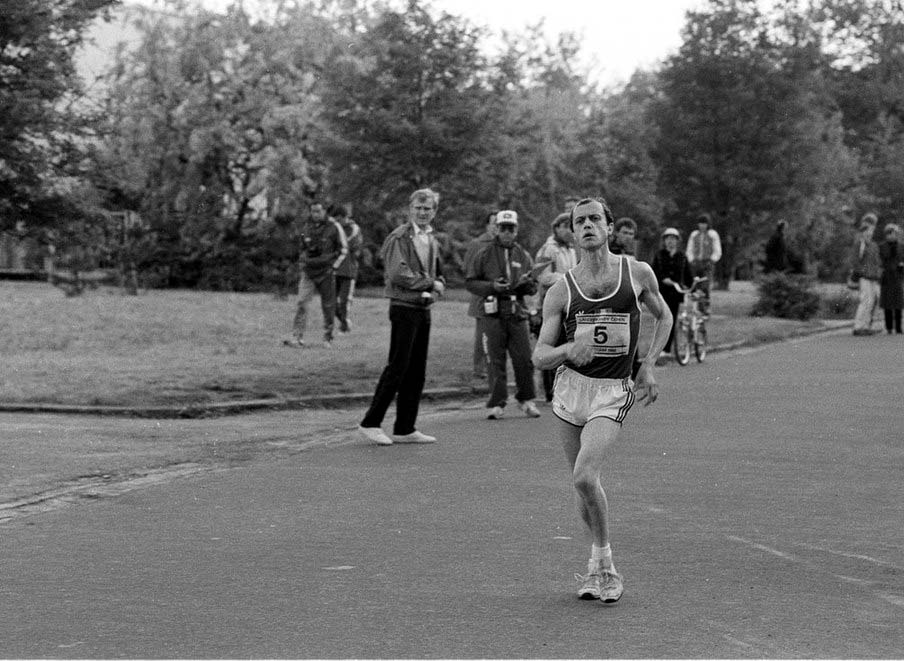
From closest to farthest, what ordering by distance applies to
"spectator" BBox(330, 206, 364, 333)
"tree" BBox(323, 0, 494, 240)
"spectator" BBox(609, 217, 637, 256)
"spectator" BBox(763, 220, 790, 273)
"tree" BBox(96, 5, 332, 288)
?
1. "spectator" BBox(609, 217, 637, 256)
2. "spectator" BBox(330, 206, 364, 333)
3. "spectator" BBox(763, 220, 790, 273)
4. "tree" BBox(323, 0, 494, 240)
5. "tree" BBox(96, 5, 332, 288)

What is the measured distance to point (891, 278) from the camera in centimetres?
2903

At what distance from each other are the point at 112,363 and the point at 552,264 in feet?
18.3

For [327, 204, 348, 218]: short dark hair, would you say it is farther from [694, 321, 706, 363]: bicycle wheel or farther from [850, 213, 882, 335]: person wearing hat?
[850, 213, 882, 335]: person wearing hat

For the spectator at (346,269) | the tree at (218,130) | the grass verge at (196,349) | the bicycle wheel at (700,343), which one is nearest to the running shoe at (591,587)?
the grass verge at (196,349)

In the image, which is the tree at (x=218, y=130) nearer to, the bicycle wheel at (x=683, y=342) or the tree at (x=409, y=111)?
the tree at (x=409, y=111)

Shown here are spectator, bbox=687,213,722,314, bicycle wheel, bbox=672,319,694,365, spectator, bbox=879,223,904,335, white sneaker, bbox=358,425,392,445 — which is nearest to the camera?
white sneaker, bbox=358,425,392,445

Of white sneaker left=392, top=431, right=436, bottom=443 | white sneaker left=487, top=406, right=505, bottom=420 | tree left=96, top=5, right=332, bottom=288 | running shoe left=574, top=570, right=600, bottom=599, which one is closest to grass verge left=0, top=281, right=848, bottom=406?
Result: white sneaker left=487, top=406, right=505, bottom=420

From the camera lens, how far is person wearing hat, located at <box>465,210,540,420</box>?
1486cm

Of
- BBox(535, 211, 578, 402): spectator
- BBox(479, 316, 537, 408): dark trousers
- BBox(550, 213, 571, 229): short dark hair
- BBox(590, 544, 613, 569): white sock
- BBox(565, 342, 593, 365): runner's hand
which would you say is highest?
BBox(550, 213, 571, 229): short dark hair

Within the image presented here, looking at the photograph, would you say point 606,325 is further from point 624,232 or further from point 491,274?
point 624,232

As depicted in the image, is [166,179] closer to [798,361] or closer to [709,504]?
[798,361]

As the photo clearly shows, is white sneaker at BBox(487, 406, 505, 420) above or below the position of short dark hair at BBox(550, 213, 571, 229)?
below

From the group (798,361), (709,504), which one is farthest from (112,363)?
(709,504)

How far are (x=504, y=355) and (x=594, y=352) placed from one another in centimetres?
806
